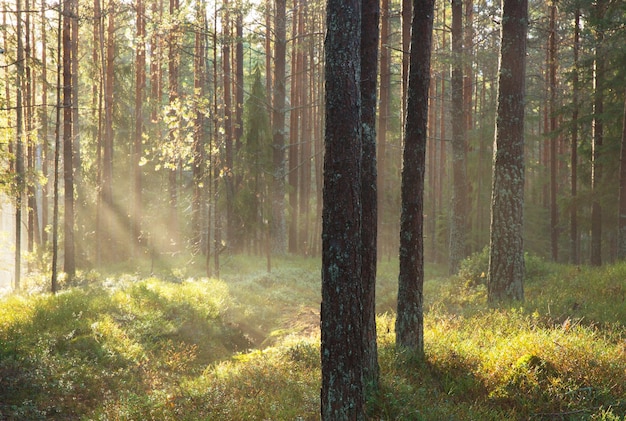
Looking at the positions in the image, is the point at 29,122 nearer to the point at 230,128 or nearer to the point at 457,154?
the point at 230,128

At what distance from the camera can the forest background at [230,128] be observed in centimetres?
1689

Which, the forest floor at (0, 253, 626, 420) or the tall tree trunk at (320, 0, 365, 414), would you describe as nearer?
the tall tree trunk at (320, 0, 365, 414)

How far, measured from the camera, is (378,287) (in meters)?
18.2

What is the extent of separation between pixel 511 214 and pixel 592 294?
2.35 metres

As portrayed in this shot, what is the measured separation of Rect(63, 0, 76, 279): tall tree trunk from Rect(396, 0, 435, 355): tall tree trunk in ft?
43.2

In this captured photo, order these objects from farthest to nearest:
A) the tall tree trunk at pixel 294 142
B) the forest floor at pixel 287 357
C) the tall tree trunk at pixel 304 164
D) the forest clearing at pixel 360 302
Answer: the tall tree trunk at pixel 304 164
the tall tree trunk at pixel 294 142
the forest floor at pixel 287 357
the forest clearing at pixel 360 302

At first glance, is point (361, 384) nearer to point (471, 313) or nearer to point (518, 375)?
point (518, 375)

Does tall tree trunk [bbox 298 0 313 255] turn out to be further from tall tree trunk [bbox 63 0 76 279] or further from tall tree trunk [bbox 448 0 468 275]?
tall tree trunk [bbox 63 0 76 279]

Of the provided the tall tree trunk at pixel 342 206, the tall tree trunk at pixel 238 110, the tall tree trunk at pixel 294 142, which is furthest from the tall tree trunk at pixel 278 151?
the tall tree trunk at pixel 342 206

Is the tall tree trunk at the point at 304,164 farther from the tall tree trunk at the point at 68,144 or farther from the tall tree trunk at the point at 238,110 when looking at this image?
the tall tree trunk at the point at 68,144

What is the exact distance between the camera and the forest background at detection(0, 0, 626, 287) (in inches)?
665

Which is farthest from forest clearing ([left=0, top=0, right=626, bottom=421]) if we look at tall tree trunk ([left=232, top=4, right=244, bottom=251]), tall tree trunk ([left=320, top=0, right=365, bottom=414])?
tall tree trunk ([left=232, top=4, right=244, bottom=251])

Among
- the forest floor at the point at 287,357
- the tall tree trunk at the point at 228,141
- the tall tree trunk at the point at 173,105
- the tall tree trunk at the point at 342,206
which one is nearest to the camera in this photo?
the tall tree trunk at the point at 342,206

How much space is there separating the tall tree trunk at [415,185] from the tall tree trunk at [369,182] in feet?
3.45
